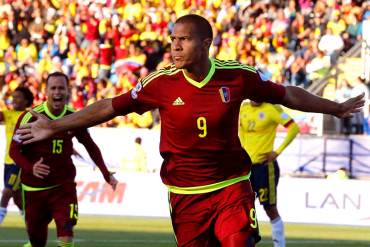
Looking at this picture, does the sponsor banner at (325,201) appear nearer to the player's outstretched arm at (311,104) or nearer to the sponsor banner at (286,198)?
the sponsor banner at (286,198)

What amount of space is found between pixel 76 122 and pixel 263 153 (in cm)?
759

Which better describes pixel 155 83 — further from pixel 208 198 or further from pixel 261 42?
pixel 261 42

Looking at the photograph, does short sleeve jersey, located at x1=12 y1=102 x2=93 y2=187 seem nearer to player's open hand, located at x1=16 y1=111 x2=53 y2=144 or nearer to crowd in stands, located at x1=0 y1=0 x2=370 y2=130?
player's open hand, located at x1=16 y1=111 x2=53 y2=144

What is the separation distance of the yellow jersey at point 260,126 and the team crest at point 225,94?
291 inches

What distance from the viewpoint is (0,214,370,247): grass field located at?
17141 mm

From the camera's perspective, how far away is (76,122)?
8.35 metres

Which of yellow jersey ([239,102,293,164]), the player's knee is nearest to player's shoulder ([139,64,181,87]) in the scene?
the player's knee

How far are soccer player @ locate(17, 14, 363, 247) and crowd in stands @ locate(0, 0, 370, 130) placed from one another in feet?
62.5

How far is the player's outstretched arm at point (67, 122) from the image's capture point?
8.19 m

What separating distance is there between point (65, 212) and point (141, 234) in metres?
6.92

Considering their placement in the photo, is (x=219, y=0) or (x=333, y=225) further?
(x=219, y=0)

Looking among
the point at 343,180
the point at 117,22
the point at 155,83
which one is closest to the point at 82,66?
the point at 117,22

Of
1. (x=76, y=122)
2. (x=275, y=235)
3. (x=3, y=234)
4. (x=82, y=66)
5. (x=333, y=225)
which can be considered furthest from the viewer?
(x=82, y=66)

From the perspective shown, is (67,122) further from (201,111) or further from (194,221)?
(194,221)
